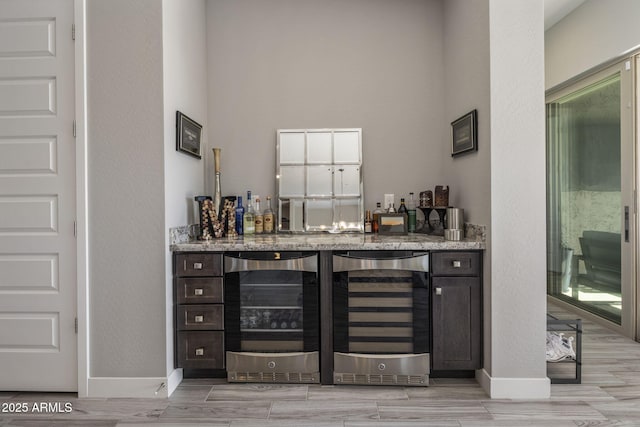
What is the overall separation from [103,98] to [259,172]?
4.37 feet

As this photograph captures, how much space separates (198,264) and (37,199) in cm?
110

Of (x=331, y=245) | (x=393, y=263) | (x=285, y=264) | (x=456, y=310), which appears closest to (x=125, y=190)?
(x=285, y=264)

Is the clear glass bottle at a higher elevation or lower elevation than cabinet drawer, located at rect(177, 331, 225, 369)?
higher

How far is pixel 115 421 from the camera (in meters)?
2.23

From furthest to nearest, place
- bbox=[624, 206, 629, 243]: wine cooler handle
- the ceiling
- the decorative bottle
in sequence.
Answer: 1. the ceiling
2. bbox=[624, 206, 629, 243]: wine cooler handle
3. the decorative bottle

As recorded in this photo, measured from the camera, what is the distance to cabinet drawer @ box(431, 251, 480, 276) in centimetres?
257

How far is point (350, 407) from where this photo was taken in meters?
2.36

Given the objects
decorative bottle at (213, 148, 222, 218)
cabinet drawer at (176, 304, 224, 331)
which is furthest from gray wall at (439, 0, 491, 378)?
decorative bottle at (213, 148, 222, 218)

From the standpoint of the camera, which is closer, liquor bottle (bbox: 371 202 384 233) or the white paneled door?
the white paneled door

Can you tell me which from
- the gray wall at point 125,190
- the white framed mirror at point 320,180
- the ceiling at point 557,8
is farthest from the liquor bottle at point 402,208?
the ceiling at point 557,8

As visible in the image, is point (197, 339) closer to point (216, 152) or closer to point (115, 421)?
point (115, 421)

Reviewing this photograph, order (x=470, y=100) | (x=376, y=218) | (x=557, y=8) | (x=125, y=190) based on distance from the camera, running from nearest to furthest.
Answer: (x=125, y=190) → (x=470, y=100) → (x=376, y=218) → (x=557, y=8)

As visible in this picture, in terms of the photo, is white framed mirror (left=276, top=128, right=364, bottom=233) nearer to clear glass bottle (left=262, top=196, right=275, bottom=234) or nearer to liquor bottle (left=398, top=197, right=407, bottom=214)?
clear glass bottle (left=262, top=196, right=275, bottom=234)

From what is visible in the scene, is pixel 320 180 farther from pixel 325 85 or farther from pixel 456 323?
pixel 456 323
